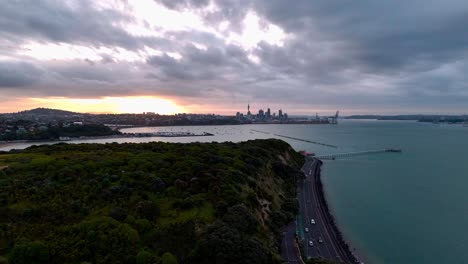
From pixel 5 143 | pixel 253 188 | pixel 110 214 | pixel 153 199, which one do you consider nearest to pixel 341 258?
pixel 253 188

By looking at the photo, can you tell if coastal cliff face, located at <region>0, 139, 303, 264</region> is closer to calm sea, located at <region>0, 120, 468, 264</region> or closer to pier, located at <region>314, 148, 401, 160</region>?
calm sea, located at <region>0, 120, 468, 264</region>

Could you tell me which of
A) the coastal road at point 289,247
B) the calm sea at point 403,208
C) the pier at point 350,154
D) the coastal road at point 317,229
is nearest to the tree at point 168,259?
the coastal road at point 289,247

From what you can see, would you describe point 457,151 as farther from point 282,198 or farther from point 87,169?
point 87,169

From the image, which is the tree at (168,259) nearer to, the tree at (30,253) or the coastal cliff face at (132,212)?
the coastal cliff face at (132,212)

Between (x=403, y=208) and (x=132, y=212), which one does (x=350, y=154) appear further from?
(x=132, y=212)

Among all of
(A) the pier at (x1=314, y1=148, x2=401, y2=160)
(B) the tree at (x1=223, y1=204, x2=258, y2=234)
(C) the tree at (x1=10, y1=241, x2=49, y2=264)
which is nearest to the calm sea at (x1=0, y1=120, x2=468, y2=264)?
(A) the pier at (x1=314, y1=148, x2=401, y2=160)
